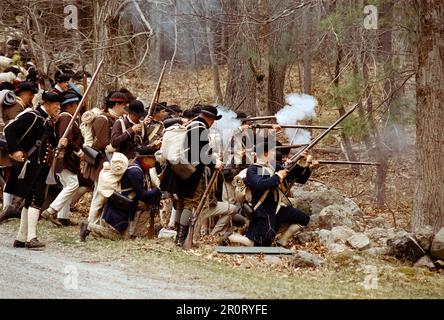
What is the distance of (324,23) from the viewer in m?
14.1

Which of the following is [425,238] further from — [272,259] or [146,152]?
[146,152]

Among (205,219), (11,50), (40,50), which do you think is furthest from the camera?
(11,50)

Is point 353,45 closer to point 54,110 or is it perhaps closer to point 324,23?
point 324,23

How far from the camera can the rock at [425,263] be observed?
10156 millimetres

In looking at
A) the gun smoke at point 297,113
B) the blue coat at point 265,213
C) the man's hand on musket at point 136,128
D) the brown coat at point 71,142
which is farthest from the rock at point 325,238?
the brown coat at point 71,142

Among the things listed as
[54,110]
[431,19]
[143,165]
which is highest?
[431,19]

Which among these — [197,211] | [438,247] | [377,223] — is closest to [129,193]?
[197,211]

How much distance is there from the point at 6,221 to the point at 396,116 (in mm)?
7032

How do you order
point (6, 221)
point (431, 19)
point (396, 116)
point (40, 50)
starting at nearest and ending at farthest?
point (431, 19) < point (6, 221) < point (396, 116) < point (40, 50)

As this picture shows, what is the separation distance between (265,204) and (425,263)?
2339mm

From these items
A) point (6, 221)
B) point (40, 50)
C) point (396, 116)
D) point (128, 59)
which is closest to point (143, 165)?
point (6, 221)

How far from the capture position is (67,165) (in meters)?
12.7

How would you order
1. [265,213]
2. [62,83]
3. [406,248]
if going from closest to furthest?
[406,248] → [265,213] → [62,83]

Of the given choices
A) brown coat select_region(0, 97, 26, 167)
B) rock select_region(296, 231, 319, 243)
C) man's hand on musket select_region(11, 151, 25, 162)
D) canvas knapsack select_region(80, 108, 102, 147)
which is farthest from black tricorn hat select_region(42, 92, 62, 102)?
rock select_region(296, 231, 319, 243)
